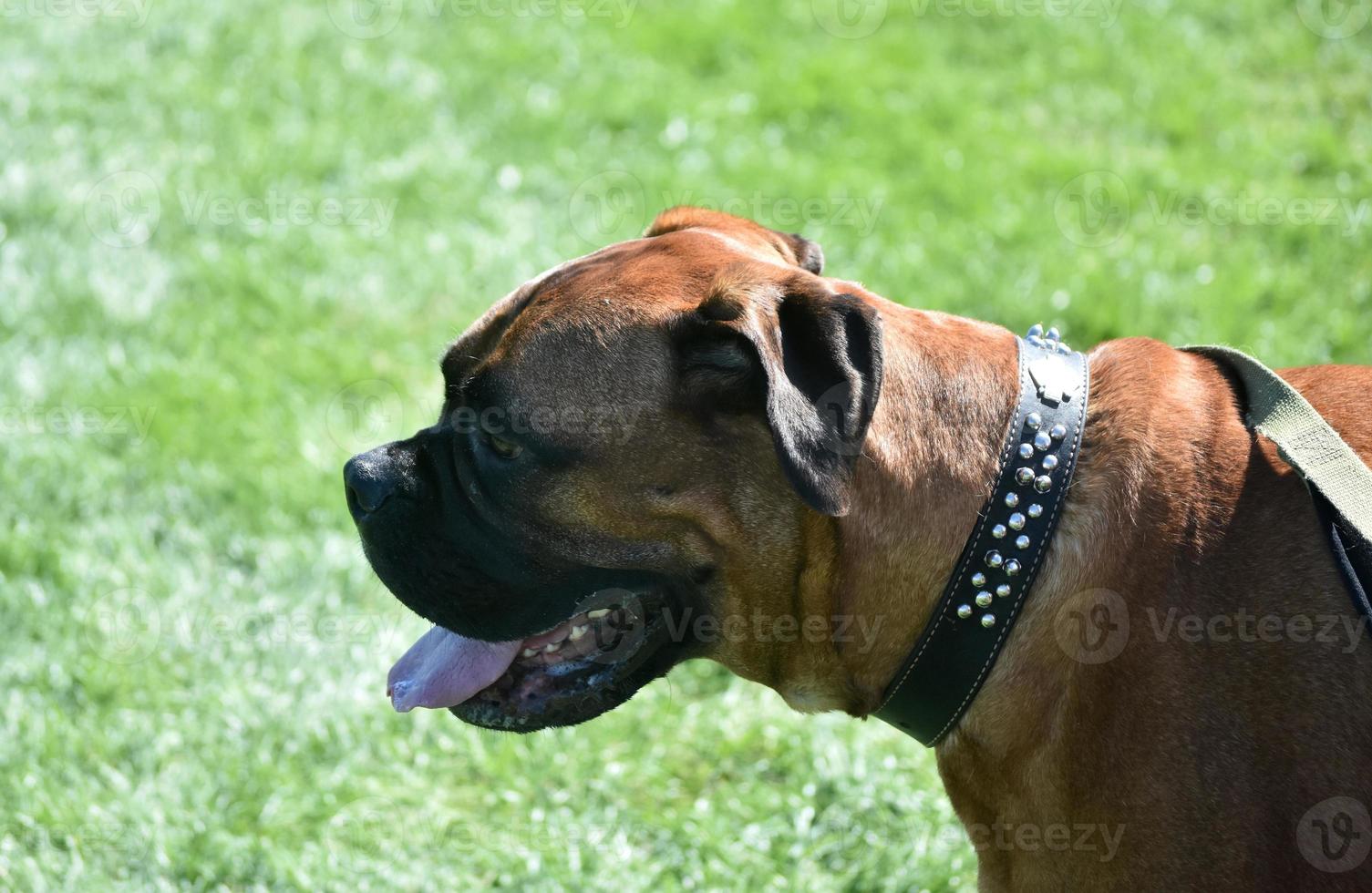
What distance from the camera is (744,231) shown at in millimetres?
3732

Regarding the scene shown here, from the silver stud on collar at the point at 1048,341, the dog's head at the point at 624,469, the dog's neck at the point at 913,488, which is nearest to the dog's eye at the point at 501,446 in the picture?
the dog's head at the point at 624,469

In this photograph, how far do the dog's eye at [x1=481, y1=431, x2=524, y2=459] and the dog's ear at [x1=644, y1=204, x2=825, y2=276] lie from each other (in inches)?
34.8

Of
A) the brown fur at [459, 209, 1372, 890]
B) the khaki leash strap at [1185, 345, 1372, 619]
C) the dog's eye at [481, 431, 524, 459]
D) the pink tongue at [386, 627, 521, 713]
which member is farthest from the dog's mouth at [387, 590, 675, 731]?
the khaki leash strap at [1185, 345, 1372, 619]

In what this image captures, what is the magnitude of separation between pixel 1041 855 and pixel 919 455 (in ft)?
3.03

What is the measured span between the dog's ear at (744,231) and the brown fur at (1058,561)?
39cm

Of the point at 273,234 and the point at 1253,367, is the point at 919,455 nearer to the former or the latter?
the point at 1253,367

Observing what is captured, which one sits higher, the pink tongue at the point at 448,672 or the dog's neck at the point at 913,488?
the dog's neck at the point at 913,488

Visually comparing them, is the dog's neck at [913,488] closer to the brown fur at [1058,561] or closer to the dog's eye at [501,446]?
the brown fur at [1058,561]

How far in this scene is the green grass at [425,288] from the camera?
441 cm

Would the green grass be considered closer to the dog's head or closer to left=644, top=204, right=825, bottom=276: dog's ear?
the dog's head

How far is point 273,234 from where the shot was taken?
25.1ft

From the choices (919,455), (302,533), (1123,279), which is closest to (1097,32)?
(1123,279)

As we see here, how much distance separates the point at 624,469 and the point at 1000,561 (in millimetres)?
880

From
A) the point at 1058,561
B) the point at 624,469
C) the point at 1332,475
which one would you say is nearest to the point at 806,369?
the point at 624,469
